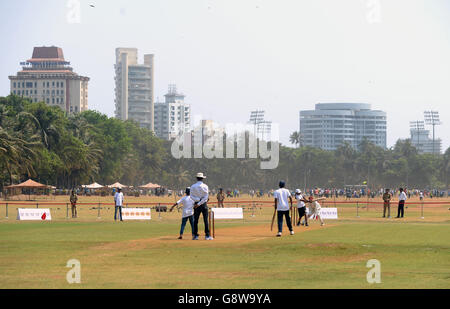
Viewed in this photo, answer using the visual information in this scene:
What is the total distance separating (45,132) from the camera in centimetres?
11988

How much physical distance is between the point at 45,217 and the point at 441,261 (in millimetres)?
29424

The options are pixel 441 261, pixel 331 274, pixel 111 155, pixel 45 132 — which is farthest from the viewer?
pixel 111 155

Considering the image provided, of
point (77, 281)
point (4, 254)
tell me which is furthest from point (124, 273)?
point (4, 254)

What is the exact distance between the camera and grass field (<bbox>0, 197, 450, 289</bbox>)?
15.6 m

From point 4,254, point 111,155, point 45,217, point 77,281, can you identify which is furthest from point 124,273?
point 111,155

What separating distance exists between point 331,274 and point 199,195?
Result: 9319 mm

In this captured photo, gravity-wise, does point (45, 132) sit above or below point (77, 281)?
above

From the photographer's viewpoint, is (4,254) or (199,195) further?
(199,195)

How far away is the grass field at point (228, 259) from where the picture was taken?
15.6 meters

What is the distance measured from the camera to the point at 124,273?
1702 cm

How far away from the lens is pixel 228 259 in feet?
66.4
